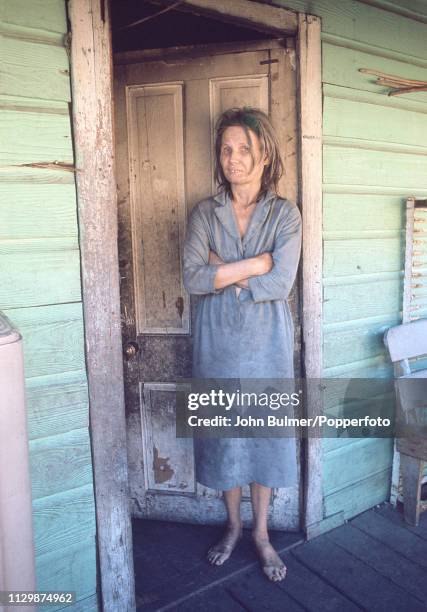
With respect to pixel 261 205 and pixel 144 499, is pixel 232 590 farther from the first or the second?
pixel 261 205

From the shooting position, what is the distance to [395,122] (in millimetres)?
2898

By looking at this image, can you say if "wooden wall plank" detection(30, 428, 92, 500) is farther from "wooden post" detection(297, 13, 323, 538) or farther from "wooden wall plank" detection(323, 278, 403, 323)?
"wooden wall plank" detection(323, 278, 403, 323)

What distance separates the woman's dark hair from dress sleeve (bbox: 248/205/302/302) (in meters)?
0.23

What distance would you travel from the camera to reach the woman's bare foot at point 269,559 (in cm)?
251

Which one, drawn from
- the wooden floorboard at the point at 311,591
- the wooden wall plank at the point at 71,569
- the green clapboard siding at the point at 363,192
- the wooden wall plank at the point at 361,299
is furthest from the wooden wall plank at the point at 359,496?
the wooden wall plank at the point at 71,569

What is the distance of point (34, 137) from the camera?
1845 mm

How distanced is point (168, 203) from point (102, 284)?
830mm

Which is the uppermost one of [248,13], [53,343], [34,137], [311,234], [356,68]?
[248,13]

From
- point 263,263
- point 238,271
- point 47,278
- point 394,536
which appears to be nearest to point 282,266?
point 263,263

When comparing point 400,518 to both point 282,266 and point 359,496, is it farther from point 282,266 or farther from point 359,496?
point 282,266

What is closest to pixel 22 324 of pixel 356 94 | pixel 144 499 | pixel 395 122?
pixel 144 499

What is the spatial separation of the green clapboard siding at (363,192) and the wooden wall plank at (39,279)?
133 centimetres

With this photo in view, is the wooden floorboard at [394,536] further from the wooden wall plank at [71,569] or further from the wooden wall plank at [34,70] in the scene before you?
the wooden wall plank at [34,70]

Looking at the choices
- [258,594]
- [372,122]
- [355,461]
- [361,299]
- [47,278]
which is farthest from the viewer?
[355,461]
